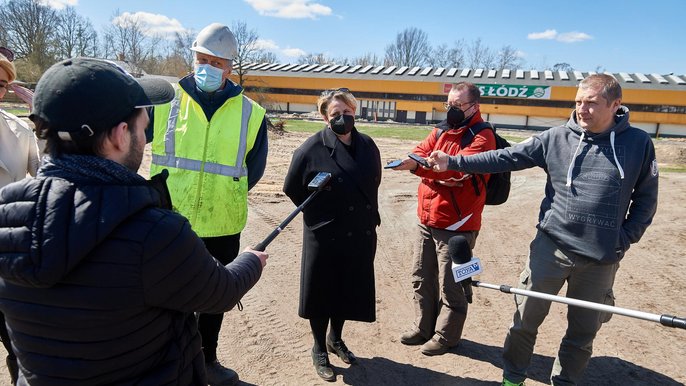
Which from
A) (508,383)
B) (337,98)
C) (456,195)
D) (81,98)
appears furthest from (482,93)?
(81,98)

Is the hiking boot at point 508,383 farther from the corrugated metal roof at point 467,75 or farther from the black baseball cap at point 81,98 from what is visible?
the corrugated metal roof at point 467,75

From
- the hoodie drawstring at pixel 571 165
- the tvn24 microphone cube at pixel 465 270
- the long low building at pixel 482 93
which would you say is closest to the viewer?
the tvn24 microphone cube at pixel 465 270

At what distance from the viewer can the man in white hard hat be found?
121 inches

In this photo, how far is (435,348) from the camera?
4.00 meters

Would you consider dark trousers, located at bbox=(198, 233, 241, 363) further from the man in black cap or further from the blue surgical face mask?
the man in black cap

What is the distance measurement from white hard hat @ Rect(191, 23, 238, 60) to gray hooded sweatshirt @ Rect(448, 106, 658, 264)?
240cm

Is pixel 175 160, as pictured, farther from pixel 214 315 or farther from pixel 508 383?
pixel 508 383

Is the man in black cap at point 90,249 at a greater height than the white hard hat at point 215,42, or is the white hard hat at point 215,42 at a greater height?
the white hard hat at point 215,42

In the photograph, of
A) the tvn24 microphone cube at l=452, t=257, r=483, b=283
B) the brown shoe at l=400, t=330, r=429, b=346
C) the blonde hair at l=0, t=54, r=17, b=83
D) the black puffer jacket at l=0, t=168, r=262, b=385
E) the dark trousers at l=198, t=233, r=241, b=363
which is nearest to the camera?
the black puffer jacket at l=0, t=168, r=262, b=385

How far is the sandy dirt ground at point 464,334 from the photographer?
3.71 metres

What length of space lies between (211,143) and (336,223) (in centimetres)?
109

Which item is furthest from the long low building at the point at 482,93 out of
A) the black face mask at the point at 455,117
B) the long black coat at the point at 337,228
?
the long black coat at the point at 337,228

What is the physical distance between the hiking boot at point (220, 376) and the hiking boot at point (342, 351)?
0.84 metres

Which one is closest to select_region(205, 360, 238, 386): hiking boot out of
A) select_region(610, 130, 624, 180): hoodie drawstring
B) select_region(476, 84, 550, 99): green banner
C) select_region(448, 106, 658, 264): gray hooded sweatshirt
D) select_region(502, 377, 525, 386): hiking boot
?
select_region(502, 377, 525, 386): hiking boot
